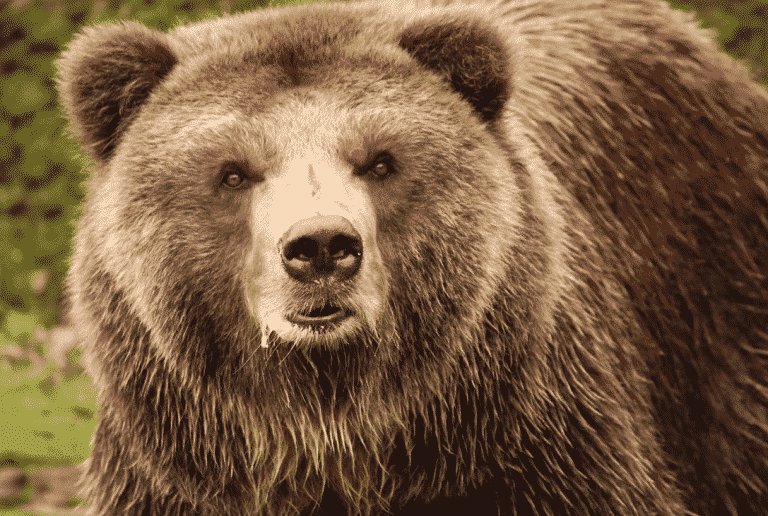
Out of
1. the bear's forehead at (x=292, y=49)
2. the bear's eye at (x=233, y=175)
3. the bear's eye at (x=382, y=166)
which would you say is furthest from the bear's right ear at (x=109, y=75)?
the bear's eye at (x=382, y=166)

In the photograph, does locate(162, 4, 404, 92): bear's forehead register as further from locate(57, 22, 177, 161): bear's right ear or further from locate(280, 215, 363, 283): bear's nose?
locate(280, 215, 363, 283): bear's nose

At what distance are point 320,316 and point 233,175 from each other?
23.2 inches

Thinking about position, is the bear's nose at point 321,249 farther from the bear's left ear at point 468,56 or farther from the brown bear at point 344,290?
the bear's left ear at point 468,56

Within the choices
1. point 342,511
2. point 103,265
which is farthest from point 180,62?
point 342,511

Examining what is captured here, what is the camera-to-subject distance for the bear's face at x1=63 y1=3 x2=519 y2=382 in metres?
3.35

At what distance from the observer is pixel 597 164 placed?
4277mm

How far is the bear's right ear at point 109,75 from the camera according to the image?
3572mm

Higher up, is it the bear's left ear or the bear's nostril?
the bear's left ear

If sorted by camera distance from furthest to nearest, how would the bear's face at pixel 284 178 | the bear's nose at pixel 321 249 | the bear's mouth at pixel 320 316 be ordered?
the bear's face at pixel 284 178 < the bear's mouth at pixel 320 316 < the bear's nose at pixel 321 249

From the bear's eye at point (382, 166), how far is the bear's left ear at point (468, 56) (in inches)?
16.5

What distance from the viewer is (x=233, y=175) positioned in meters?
3.42

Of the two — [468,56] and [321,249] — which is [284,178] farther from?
[468,56]

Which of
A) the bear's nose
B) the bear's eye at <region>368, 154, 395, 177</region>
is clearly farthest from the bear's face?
the bear's nose

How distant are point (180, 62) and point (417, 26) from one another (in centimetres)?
84
